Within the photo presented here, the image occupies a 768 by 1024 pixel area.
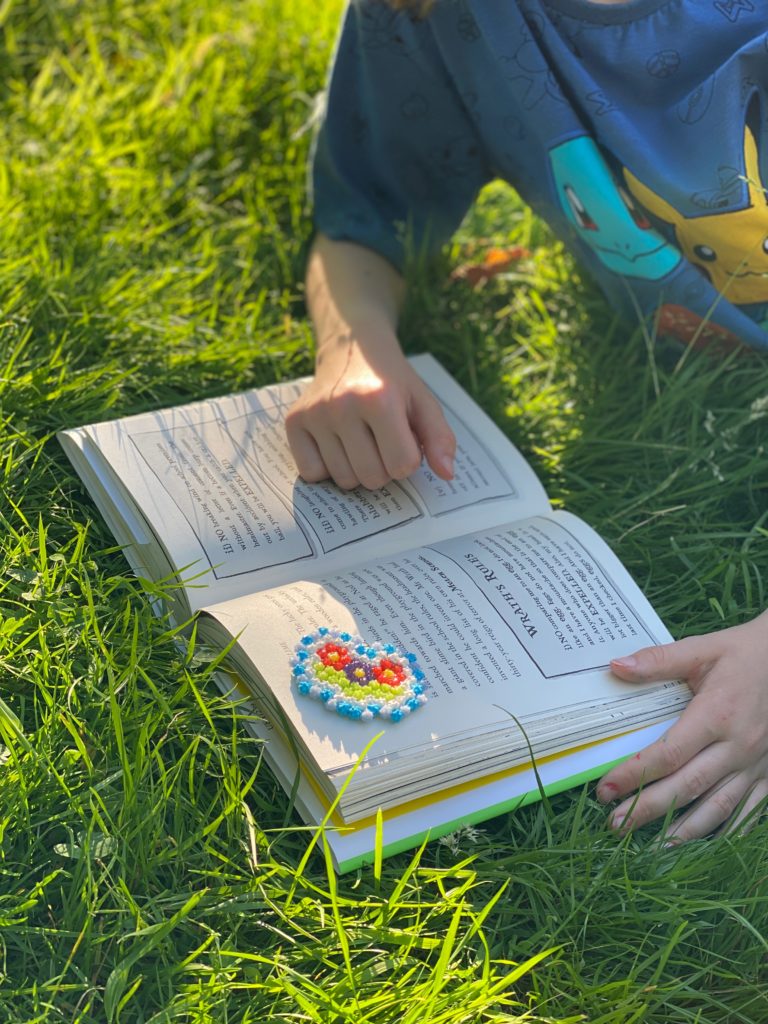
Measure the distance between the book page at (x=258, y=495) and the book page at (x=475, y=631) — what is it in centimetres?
4

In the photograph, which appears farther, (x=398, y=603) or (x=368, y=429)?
(x=368, y=429)

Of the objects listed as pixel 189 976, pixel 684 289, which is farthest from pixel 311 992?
pixel 684 289

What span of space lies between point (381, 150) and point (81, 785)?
3.13 ft

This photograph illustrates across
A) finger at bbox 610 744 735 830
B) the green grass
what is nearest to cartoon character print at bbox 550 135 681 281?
the green grass

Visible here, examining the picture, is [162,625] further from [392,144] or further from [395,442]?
[392,144]

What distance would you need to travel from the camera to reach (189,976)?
3.00 feet

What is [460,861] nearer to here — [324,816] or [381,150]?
[324,816]

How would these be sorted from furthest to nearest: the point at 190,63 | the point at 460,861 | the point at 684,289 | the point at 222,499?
1. the point at 190,63
2. the point at 684,289
3. the point at 222,499
4. the point at 460,861

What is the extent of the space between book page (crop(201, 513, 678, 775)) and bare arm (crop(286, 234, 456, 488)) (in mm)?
103

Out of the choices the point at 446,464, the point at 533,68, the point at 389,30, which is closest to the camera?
the point at 446,464

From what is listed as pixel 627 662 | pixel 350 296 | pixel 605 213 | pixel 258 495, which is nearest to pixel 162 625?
pixel 258 495

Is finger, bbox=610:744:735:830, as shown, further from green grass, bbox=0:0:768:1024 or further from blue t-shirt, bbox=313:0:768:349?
blue t-shirt, bbox=313:0:768:349

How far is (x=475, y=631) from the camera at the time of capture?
1103 mm

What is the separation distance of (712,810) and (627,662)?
15 cm
